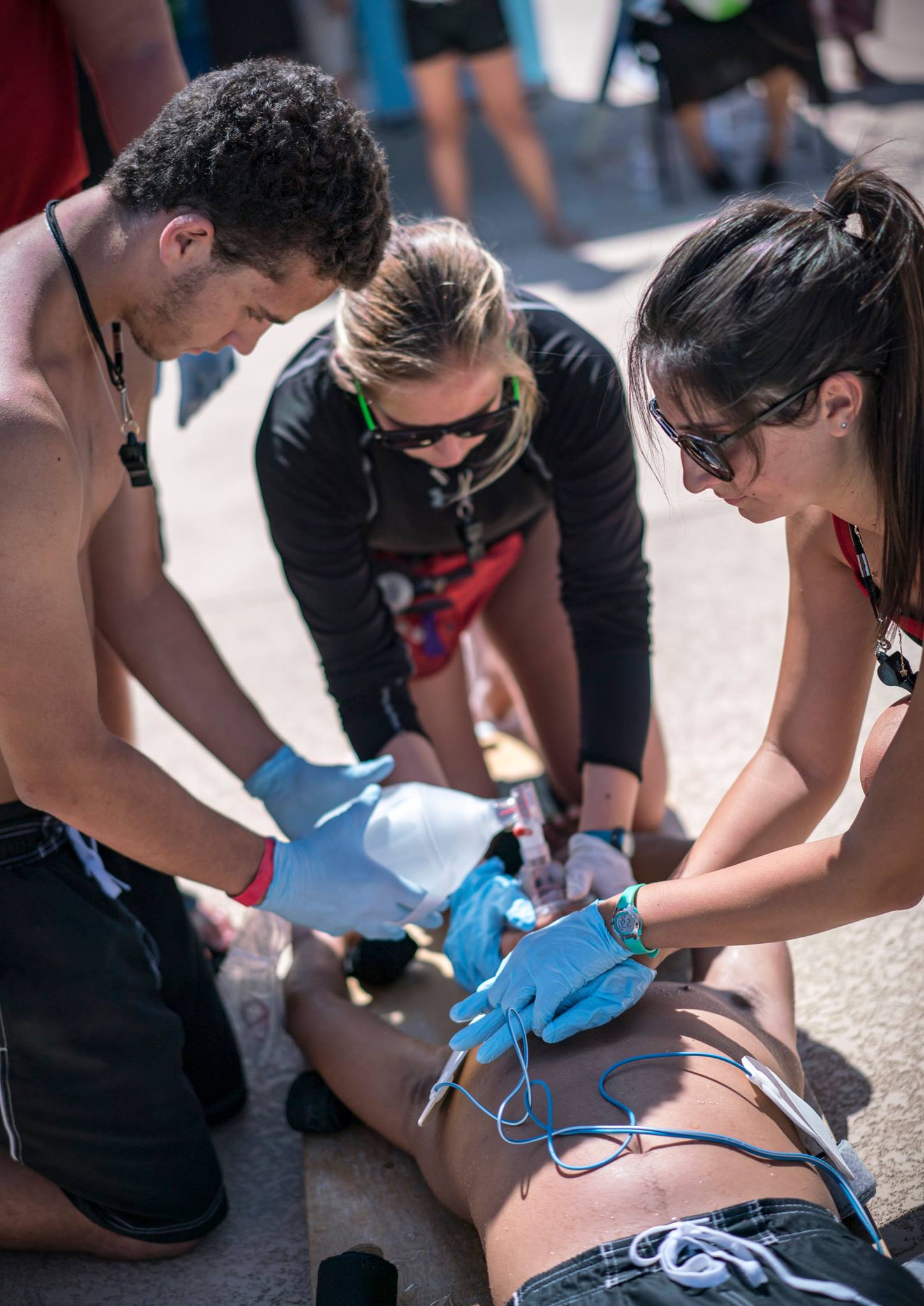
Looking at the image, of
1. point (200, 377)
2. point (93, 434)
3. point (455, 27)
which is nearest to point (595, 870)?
point (93, 434)

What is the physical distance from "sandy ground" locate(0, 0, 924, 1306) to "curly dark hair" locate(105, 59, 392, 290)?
0.36 m

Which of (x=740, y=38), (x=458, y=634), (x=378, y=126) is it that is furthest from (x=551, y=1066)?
(x=378, y=126)

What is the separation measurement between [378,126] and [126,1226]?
325 inches

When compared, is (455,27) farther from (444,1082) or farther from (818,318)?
(444,1082)

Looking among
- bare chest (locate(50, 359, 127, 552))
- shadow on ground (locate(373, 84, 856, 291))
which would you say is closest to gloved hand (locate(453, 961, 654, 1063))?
bare chest (locate(50, 359, 127, 552))

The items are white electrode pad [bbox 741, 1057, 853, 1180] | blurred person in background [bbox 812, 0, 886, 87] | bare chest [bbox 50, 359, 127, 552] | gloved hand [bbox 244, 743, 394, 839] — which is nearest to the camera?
white electrode pad [bbox 741, 1057, 853, 1180]

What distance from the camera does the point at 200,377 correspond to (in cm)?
268

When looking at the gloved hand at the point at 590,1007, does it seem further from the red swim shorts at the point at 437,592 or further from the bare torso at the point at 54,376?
the red swim shorts at the point at 437,592

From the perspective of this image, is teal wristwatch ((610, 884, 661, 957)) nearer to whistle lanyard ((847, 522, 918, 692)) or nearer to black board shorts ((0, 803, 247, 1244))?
whistle lanyard ((847, 522, 918, 692))

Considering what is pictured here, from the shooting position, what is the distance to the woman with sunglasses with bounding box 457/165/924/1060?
142 centimetres

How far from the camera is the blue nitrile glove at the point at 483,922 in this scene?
2035mm

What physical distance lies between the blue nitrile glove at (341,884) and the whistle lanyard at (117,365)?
661mm

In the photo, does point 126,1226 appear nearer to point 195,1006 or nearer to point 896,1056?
point 195,1006

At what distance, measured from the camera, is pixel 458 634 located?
109 inches
